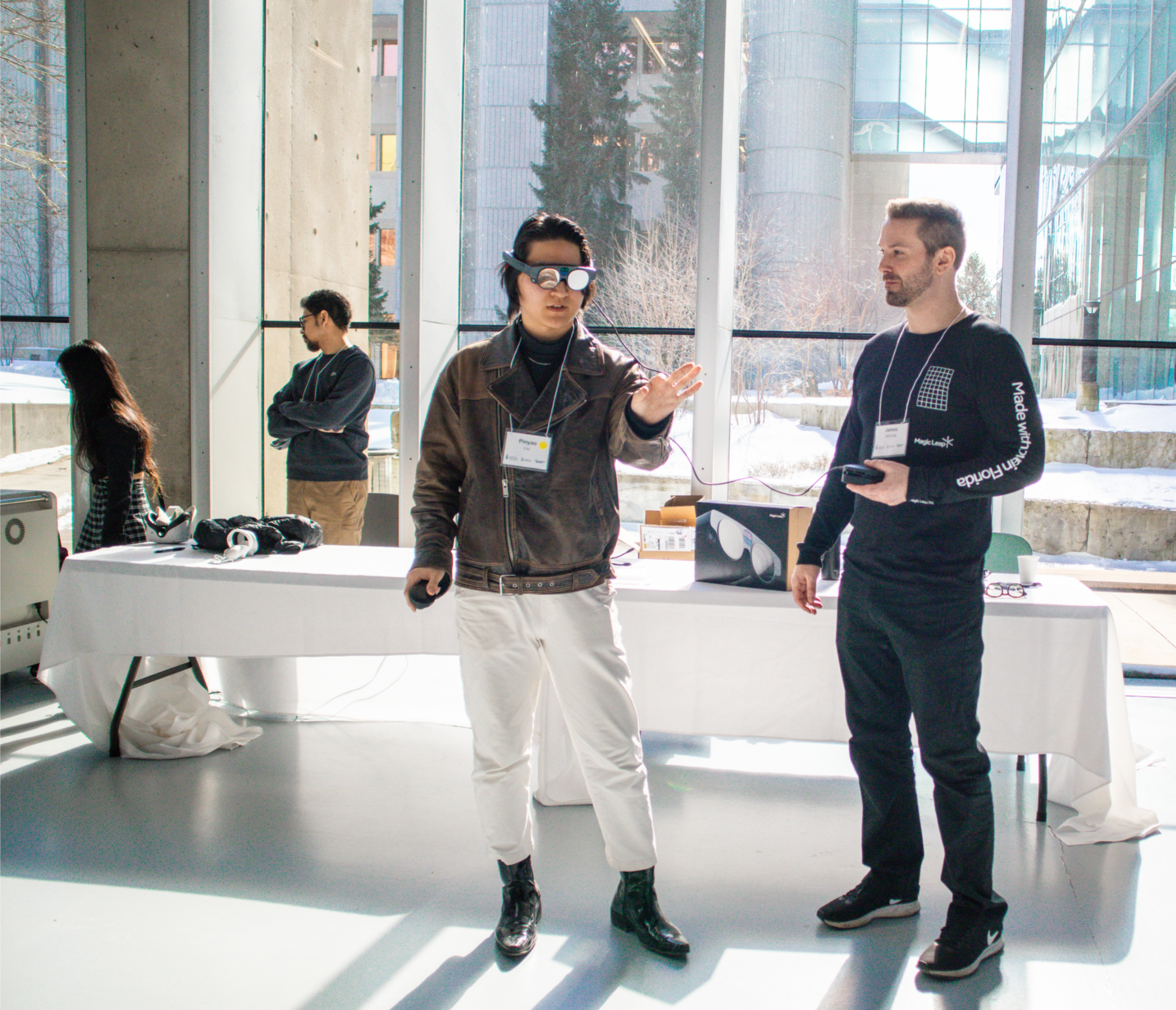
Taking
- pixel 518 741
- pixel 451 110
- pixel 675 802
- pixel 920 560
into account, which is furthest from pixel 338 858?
pixel 451 110

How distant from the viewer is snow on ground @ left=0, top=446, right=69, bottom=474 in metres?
5.12

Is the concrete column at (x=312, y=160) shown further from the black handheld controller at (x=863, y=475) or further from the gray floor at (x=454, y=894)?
the black handheld controller at (x=863, y=475)

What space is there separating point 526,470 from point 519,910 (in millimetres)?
961

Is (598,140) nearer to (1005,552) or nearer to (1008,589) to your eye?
(1005,552)

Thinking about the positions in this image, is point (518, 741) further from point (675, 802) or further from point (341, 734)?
point (341, 734)

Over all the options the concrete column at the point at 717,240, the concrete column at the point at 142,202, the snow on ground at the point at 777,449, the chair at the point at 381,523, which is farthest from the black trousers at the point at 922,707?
the concrete column at the point at 142,202

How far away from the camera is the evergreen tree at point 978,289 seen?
430 centimetres

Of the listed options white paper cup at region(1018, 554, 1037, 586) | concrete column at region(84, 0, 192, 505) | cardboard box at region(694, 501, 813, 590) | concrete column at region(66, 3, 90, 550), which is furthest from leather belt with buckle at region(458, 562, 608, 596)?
concrete column at region(66, 3, 90, 550)

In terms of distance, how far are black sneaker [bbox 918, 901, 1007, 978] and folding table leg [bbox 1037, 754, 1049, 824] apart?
33.3 inches

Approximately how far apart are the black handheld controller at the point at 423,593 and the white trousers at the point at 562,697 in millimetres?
44

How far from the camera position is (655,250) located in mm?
4531

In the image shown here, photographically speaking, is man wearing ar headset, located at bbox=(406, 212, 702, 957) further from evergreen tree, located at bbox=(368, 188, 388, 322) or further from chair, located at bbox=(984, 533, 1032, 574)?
evergreen tree, located at bbox=(368, 188, 388, 322)

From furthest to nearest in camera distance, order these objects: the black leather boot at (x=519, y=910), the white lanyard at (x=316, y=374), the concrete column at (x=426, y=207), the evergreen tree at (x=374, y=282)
A: the evergreen tree at (x=374, y=282), the concrete column at (x=426, y=207), the white lanyard at (x=316, y=374), the black leather boot at (x=519, y=910)

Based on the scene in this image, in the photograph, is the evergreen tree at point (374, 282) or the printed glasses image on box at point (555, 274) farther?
the evergreen tree at point (374, 282)
